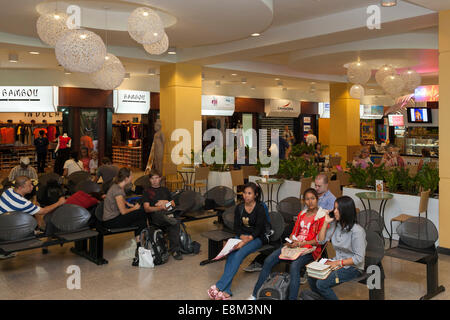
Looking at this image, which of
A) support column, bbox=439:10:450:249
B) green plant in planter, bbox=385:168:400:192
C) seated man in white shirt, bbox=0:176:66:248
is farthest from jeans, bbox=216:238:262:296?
green plant in planter, bbox=385:168:400:192

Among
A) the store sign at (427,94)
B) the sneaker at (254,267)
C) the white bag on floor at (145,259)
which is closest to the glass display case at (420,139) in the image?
the store sign at (427,94)

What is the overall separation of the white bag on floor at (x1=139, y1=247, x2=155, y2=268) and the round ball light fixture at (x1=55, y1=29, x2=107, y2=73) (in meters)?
2.45

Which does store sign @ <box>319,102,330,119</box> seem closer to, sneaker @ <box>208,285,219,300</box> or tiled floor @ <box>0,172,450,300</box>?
tiled floor @ <box>0,172,450,300</box>

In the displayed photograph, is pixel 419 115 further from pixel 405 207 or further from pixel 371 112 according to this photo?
pixel 371 112

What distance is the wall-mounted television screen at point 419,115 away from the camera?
1488 cm

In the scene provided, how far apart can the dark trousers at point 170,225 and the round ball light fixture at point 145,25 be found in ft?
7.83

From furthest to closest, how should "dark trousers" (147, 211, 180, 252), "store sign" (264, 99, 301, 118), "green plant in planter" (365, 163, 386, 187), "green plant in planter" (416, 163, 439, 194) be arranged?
"store sign" (264, 99, 301, 118), "green plant in planter" (365, 163, 386, 187), "green plant in planter" (416, 163, 439, 194), "dark trousers" (147, 211, 180, 252)

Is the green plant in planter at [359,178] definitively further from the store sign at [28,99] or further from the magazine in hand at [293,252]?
the store sign at [28,99]

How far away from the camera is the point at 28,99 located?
15148 mm

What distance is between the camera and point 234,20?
7434 mm

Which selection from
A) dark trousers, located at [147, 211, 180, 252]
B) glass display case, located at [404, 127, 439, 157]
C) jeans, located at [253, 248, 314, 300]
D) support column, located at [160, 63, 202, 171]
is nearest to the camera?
jeans, located at [253, 248, 314, 300]

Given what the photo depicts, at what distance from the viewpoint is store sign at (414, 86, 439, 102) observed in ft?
53.0

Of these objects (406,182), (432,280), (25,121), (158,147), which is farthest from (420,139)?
(25,121)
